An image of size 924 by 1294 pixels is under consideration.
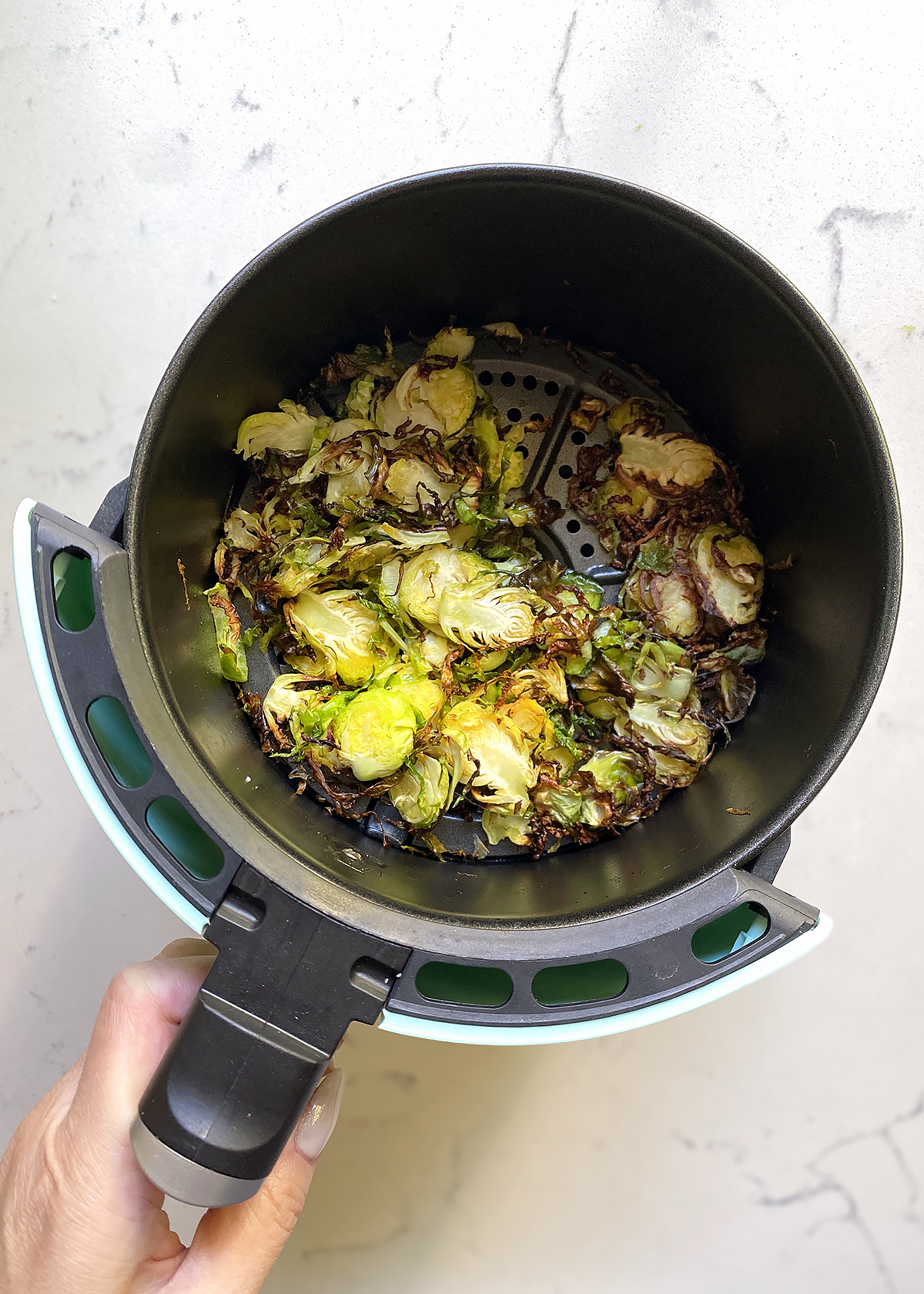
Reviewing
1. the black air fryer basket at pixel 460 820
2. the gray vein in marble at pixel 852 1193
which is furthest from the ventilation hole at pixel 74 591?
the gray vein in marble at pixel 852 1193

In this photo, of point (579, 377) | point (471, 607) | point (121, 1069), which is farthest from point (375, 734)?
point (579, 377)

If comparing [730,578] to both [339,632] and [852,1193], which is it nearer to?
[339,632]

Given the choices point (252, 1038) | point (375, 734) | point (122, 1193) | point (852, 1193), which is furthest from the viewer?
point (852, 1193)

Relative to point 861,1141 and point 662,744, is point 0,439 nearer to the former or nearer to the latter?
point 662,744

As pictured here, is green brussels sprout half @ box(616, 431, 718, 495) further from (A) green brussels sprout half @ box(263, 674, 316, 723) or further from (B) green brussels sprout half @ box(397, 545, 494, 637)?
(A) green brussels sprout half @ box(263, 674, 316, 723)

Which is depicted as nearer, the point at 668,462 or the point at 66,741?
the point at 66,741

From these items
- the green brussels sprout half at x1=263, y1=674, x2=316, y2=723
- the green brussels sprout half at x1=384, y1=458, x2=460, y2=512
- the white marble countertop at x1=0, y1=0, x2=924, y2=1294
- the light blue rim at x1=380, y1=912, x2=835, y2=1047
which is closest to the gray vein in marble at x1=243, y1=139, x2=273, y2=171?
the white marble countertop at x1=0, y1=0, x2=924, y2=1294

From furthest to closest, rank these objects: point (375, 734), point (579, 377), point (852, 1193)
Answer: point (852, 1193)
point (579, 377)
point (375, 734)
